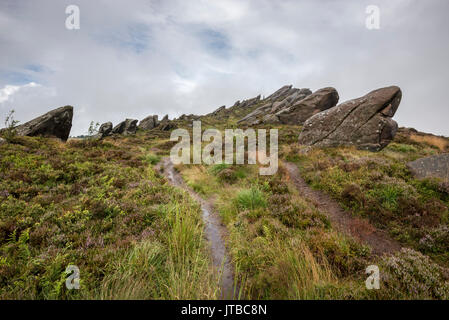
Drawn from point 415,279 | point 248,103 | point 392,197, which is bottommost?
point 415,279

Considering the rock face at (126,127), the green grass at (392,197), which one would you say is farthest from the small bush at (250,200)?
the rock face at (126,127)

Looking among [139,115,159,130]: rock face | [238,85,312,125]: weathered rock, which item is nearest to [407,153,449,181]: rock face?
[238,85,312,125]: weathered rock

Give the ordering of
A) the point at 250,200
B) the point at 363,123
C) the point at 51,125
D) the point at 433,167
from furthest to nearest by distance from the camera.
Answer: the point at 51,125 → the point at 363,123 → the point at 433,167 → the point at 250,200

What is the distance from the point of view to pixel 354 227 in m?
6.00

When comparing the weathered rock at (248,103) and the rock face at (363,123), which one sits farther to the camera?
the weathered rock at (248,103)

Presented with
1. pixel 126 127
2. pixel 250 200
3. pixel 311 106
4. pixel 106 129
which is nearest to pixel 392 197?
pixel 250 200

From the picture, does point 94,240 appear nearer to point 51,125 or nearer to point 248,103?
point 51,125

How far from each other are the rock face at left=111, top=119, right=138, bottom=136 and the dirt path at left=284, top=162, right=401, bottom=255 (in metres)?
43.5

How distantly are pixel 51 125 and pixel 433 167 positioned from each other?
3164 cm

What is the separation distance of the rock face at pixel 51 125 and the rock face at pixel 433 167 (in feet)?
101

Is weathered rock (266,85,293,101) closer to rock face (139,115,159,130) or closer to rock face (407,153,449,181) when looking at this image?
rock face (139,115,159,130)

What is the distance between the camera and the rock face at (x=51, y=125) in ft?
60.3

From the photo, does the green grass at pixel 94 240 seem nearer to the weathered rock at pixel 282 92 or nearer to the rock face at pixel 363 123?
the rock face at pixel 363 123
